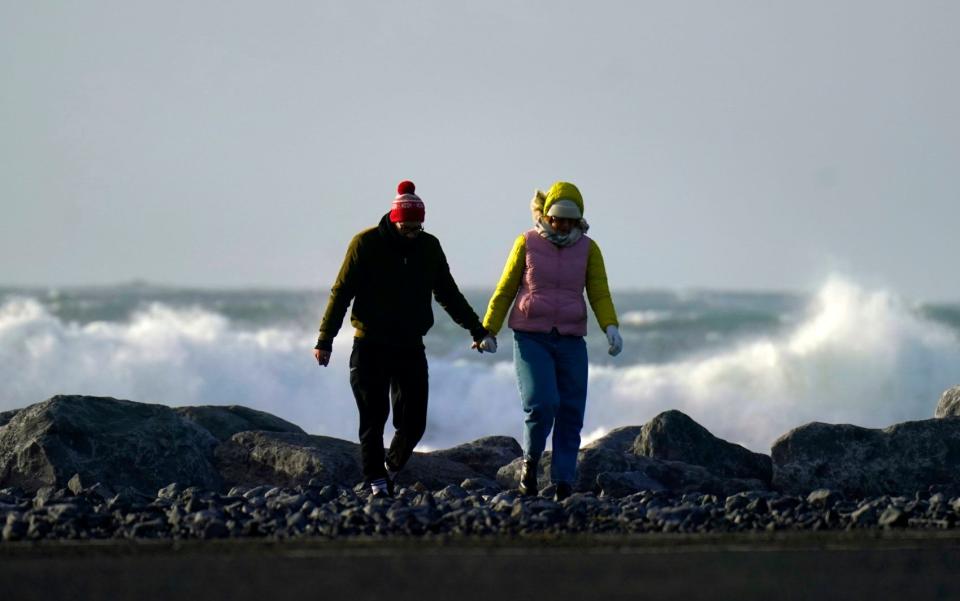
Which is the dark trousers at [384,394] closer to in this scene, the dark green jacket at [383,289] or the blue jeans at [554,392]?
the dark green jacket at [383,289]

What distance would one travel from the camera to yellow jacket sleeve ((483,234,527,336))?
9.89 metres

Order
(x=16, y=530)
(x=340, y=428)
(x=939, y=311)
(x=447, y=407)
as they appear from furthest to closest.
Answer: (x=939, y=311)
(x=447, y=407)
(x=340, y=428)
(x=16, y=530)

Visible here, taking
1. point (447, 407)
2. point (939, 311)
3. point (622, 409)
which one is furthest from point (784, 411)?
point (939, 311)

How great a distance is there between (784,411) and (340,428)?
7962 millimetres

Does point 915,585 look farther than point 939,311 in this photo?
No

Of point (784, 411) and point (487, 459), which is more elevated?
point (784, 411)

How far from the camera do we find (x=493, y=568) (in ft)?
22.5

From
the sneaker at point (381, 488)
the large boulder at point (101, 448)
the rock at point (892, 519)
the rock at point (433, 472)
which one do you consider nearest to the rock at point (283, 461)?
the large boulder at point (101, 448)

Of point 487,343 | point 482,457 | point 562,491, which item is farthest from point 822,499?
point 482,457

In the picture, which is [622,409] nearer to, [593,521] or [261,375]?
[261,375]

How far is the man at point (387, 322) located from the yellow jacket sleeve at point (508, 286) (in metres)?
0.15

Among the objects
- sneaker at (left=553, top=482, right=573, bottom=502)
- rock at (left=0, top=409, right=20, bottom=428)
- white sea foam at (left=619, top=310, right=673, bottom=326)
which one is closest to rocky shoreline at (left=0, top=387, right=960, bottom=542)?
sneaker at (left=553, top=482, right=573, bottom=502)

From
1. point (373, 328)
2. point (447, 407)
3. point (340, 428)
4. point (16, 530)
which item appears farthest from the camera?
point (447, 407)

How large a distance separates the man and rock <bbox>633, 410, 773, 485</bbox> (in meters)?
2.11
